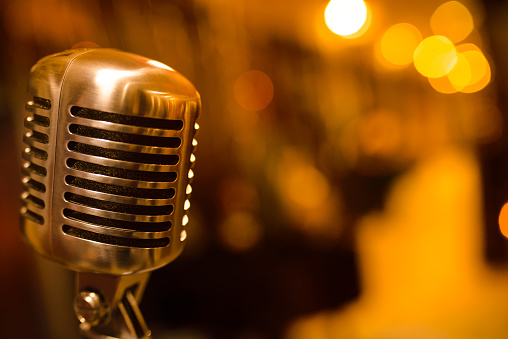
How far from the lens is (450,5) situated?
15.6ft

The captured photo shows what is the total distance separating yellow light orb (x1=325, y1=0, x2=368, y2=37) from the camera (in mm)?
3893

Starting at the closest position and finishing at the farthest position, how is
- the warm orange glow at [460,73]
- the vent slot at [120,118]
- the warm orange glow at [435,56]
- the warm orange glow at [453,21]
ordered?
the vent slot at [120,118], the warm orange glow at [453,21], the warm orange glow at [435,56], the warm orange glow at [460,73]

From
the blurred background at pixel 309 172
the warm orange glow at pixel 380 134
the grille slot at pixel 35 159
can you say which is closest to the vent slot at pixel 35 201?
the grille slot at pixel 35 159

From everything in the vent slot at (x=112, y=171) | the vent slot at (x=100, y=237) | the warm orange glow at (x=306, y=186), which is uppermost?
the vent slot at (x=112, y=171)

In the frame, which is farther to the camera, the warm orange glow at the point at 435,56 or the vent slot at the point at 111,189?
the warm orange glow at the point at 435,56

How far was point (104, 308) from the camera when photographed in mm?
574

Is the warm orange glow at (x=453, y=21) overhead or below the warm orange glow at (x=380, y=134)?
overhead

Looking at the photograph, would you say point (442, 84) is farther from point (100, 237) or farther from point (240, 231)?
point (100, 237)

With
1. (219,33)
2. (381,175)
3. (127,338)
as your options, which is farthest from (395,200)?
(127,338)

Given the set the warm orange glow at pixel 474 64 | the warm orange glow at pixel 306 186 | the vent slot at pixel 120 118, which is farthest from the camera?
the warm orange glow at pixel 474 64

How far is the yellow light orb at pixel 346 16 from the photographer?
389 cm

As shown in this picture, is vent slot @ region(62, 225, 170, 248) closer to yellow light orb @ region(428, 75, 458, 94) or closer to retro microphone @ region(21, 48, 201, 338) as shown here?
retro microphone @ region(21, 48, 201, 338)

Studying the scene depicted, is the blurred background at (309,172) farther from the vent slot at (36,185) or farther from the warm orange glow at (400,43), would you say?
the vent slot at (36,185)

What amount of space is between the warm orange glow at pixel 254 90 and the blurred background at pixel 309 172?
0.01 metres
